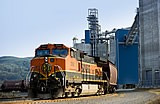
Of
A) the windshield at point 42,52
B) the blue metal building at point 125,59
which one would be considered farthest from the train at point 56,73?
the blue metal building at point 125,59

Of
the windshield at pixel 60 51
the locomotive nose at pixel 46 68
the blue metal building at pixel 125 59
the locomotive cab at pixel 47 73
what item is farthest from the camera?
the blue metal building at pixel 125 59

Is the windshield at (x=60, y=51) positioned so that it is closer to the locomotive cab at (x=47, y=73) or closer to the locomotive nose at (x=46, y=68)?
the locomotive cab at (x=47, y=73)

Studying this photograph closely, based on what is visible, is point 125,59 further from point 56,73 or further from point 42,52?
point 56,73

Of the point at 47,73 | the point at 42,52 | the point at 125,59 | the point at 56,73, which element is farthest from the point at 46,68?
the point at 125,59

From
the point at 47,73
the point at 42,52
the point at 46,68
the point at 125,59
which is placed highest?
the point at 125,59

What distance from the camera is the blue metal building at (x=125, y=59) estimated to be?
54.1 m

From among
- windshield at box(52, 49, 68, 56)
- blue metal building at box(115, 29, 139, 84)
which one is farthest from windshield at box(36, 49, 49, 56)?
blue metal building at box(115, 29, 139, 84)

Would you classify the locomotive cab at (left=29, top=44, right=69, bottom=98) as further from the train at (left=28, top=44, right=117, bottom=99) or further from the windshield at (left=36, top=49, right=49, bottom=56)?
the windshield at (left=36, top=49, right=49, bottom=56)

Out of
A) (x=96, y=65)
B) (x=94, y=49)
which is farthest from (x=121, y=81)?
(x=96, y=65)

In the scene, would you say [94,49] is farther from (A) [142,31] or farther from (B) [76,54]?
(B) [76,54]

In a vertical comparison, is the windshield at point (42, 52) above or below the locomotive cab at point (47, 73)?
above

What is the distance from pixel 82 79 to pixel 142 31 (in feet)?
77.4

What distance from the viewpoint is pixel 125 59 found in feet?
178

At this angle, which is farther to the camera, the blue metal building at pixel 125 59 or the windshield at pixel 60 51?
the blue metal building at pixel 125 59
